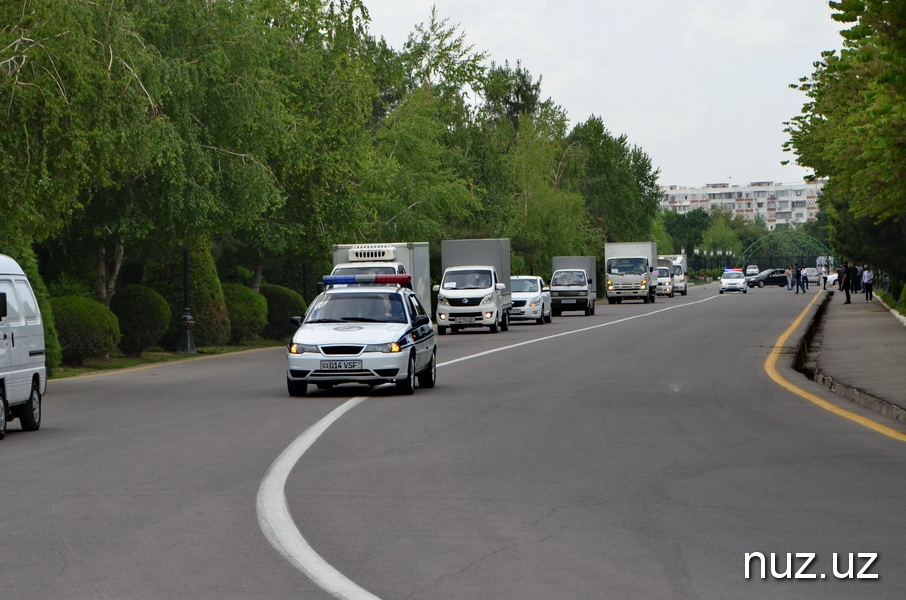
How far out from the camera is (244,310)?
36906 millimetres

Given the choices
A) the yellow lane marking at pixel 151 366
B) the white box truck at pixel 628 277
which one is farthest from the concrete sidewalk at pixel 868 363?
the white box truck at pixel 628 277

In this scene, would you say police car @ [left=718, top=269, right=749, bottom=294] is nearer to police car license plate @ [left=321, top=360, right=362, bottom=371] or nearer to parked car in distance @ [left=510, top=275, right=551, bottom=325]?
parked car in distance @ [left=510, top=275, right=551, bottom=325]

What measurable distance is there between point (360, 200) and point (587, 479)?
3057cm

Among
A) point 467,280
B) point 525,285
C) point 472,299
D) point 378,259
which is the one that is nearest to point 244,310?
point 378,259

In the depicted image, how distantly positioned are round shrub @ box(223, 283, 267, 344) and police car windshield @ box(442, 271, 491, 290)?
8.18 m

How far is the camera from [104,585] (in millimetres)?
6836

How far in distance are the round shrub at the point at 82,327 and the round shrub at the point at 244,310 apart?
7.85m

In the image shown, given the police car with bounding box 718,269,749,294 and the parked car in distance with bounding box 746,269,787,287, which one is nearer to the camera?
the police car with bounding box 718,269,749,294

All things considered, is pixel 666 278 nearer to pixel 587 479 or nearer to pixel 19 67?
pixel 19 67

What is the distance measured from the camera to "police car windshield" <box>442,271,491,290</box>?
43.6 meters

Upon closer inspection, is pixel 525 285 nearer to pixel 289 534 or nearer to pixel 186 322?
pixel 186 322

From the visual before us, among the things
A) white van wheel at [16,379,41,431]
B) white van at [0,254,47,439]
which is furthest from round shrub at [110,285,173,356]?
white van wheel at [16,379,41,431]

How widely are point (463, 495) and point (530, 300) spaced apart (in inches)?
1573

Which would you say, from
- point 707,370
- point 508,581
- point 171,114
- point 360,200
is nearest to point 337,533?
point 508,581
